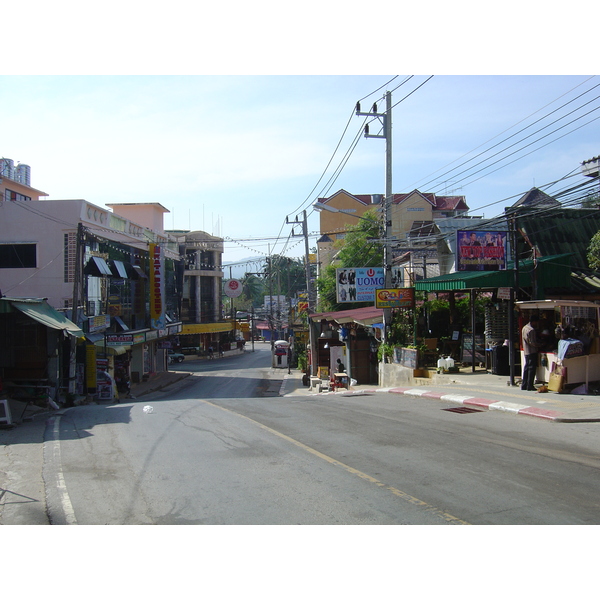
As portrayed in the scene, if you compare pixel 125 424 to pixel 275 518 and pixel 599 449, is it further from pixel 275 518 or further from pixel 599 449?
pixel 599 449

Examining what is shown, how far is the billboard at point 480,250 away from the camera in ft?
55.9

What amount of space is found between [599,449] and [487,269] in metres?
9.55

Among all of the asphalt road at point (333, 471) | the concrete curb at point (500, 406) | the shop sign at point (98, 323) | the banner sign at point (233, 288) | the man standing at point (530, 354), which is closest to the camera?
the asphalt road at point (333, 471)

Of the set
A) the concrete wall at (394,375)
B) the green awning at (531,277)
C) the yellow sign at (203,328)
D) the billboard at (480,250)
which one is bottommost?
the concrete wall at (394,375)

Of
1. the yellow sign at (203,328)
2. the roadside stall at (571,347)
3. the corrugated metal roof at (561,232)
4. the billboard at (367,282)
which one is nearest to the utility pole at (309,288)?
the billboard at (367,282)

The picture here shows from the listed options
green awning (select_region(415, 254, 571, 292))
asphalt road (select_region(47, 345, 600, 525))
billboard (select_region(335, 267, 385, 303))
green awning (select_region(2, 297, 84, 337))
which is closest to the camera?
asphalt road (select_region(47, 345, 600, 525))

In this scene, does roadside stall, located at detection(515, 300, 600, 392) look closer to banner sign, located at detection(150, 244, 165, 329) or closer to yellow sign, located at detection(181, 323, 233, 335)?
banner sign, located at detection(150, 244, 165, 329)

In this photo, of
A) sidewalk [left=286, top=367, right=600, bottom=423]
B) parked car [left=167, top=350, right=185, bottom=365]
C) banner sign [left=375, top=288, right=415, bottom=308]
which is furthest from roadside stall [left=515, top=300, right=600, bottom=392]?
parked car [left=167, top=350, right=185, bottom=365]

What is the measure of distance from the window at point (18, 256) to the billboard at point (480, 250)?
75.4 ft

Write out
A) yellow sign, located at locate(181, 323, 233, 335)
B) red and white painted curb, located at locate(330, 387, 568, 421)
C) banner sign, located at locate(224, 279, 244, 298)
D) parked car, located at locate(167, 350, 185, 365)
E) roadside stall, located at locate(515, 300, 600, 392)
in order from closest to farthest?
red and white painted curb, located at locate(330, 387, 568, 421), roadside stall, located at locate(515, 300, 600, 392), parked car, located at locate(167, 350, 185, 365), banner sign, located at locate(224, 279, 244, 298), yellow sign, located at locate(181, 323, 233, 335)

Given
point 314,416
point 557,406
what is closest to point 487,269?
point 557,406

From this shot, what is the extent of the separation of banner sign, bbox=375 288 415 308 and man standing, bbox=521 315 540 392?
725cm

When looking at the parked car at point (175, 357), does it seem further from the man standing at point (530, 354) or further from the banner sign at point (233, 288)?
the man standing at point (530, 354)

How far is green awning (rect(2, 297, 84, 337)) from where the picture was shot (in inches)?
635
